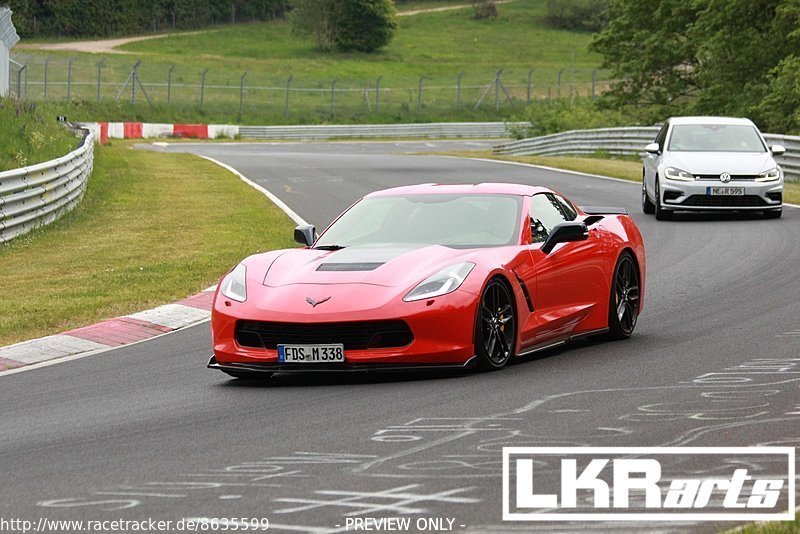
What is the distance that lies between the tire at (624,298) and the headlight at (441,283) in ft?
6.70

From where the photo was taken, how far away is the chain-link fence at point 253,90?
77.0 metres

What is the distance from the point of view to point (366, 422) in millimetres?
7734

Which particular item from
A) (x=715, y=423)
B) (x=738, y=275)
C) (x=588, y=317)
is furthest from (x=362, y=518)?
(x=738, y=275)

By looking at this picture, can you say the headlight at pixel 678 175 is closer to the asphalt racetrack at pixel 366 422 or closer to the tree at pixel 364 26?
the asphalt racetrack at pixel 366 422

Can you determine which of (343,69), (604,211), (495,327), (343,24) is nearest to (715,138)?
(604,211)

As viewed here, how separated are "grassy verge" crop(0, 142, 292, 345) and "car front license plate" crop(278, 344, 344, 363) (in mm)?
3527

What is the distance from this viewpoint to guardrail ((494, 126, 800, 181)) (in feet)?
101

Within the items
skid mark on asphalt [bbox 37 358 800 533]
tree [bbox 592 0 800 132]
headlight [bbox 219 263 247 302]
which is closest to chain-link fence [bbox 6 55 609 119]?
tree [bbox 592 0 800 132]

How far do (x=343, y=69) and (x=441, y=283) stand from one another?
97.5 m

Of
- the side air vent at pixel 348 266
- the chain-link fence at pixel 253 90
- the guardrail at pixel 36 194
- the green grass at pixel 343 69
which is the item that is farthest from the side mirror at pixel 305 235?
the chain-link fence at pixel 253 90

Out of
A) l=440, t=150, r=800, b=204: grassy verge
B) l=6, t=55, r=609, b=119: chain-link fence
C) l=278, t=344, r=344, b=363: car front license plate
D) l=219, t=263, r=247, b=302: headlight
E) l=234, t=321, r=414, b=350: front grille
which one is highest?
l=219, t=263, r=247, b=302: headlight

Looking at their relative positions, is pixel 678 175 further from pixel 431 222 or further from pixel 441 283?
pixel 441 283

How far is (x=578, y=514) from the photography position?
5531mm

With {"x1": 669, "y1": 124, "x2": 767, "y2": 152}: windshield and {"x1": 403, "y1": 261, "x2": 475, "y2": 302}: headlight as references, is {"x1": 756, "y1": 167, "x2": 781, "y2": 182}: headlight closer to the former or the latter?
{"x1": 669, "y1": 124, "x2": 767, "y2": 152}: windshield
